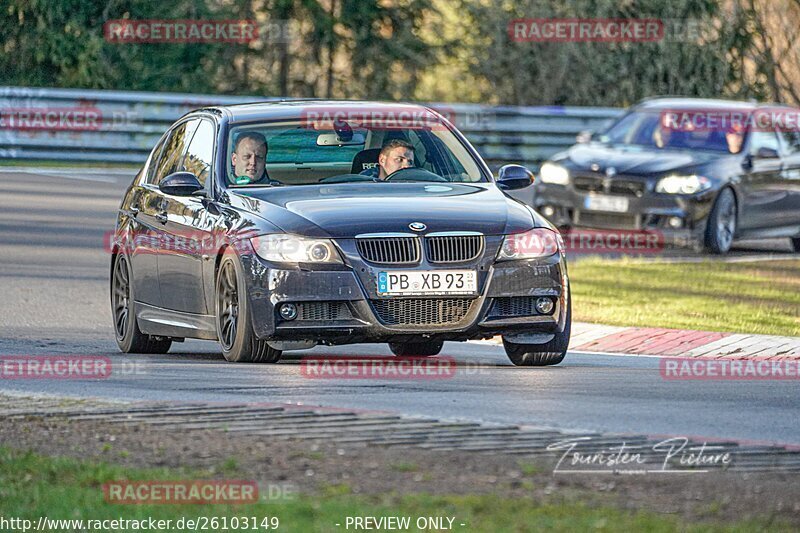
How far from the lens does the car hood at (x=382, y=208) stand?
1016cm

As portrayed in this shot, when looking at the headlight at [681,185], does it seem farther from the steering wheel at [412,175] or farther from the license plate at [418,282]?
the license plate at [418,282]

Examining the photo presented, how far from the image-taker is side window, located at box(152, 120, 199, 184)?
12227 mm

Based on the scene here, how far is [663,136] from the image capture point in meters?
21.4

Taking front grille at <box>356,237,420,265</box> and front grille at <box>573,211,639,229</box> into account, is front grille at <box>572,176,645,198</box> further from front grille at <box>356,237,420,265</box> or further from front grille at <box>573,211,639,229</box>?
front grille at <box>356,237,420,265</box>

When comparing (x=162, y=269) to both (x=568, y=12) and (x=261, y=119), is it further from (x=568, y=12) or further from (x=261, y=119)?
(x=568, y=12)

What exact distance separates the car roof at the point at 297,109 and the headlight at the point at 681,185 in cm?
847

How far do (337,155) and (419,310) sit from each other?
1.70 metres

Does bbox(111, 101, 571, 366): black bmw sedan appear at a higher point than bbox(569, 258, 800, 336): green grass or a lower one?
higher

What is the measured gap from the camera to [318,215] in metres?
10.3

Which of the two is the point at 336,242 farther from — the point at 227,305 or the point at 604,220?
the point at 604,220

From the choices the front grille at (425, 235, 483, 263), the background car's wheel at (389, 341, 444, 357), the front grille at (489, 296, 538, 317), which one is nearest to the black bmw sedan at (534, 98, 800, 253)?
the background car's wheel at (389, 341, 444, 357)

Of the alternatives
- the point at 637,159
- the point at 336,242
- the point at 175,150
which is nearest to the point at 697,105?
the point at 637,159

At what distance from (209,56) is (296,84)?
182 cm

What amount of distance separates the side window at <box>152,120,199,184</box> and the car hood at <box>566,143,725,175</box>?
8586mm
